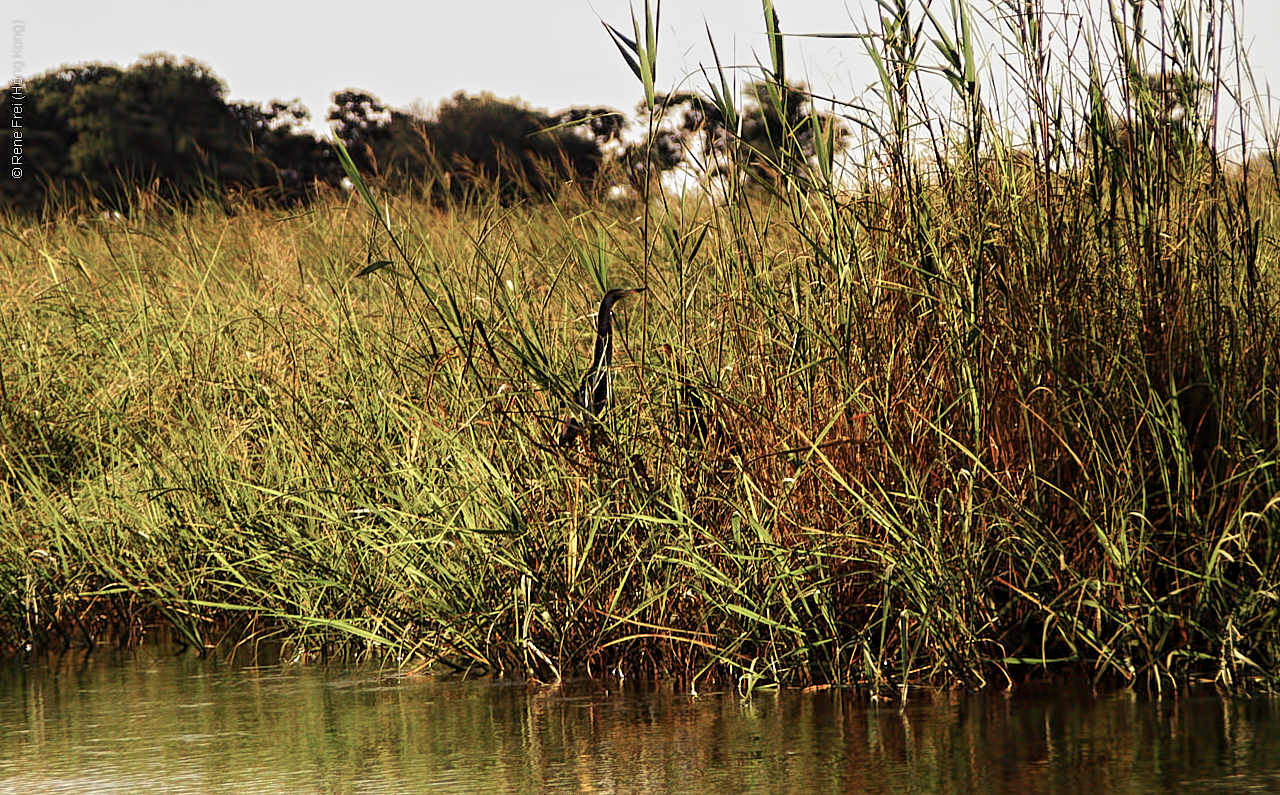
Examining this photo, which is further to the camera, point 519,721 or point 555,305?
point 555,305

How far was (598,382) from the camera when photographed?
4449 millimetres

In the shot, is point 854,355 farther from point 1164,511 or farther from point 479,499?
point 479,499

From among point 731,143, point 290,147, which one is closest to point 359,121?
point 290,147

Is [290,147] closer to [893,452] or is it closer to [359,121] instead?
[359,121]

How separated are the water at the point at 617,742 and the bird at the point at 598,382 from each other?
2.39 ft

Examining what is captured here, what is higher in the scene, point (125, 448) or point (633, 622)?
point (125, 448)

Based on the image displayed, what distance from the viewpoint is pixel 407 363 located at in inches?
230

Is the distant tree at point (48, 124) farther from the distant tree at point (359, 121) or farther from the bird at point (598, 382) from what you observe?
the bird at point (598, 382)

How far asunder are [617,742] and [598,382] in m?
1.20

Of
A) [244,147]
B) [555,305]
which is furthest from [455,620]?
[244,147]

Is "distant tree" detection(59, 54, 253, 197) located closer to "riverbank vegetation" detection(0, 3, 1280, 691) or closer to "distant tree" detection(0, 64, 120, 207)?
"distant tree" detection(0, 64, 120, 207)

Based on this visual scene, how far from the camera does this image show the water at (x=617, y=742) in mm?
3227

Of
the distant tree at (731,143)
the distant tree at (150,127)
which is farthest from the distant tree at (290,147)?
the distant tree at (731,143)

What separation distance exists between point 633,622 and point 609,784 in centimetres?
90
